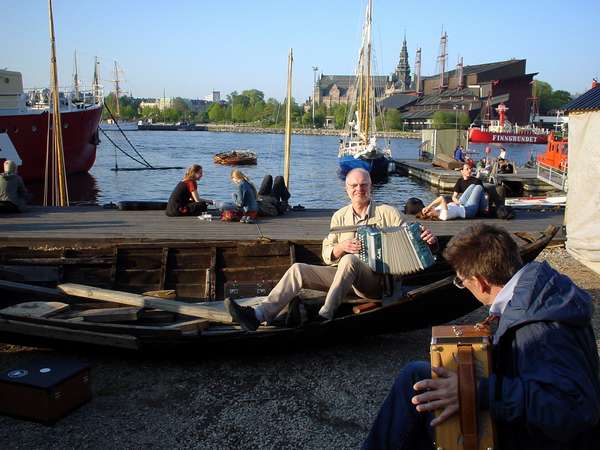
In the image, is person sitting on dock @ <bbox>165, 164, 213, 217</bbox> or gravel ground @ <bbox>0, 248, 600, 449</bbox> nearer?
gravel ground @ <bbox>0, 248, 600, 449</bbox>

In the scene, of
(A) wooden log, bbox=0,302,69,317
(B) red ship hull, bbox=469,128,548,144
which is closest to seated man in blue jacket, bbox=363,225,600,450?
(A) wooden log, bbox=0,302,69,317

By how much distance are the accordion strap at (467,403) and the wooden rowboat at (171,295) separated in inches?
166

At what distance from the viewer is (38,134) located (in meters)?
32.0

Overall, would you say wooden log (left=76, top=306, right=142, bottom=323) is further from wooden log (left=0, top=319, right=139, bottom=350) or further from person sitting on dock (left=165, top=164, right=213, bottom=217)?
person sitting on dock (left=165, top=164, right=213, bottom=217)

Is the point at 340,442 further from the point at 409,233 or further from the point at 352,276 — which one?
the point at 409,233

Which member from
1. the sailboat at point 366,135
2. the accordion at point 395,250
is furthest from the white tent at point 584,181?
the sailboat at point 366,135

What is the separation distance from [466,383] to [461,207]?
11.6 meters

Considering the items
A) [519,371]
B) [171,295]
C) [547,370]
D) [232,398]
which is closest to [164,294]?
[171,295]

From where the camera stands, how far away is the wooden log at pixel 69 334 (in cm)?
648

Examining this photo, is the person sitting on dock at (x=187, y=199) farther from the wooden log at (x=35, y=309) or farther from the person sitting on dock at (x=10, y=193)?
the wooden log at (x=35, y=309)

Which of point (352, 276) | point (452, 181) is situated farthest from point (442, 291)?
point (452, 181)

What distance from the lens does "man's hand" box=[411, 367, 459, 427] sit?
2596 millimetres

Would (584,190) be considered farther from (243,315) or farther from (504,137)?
(504,137)

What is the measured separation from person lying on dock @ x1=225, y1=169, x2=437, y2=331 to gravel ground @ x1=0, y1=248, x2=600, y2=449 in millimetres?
626
